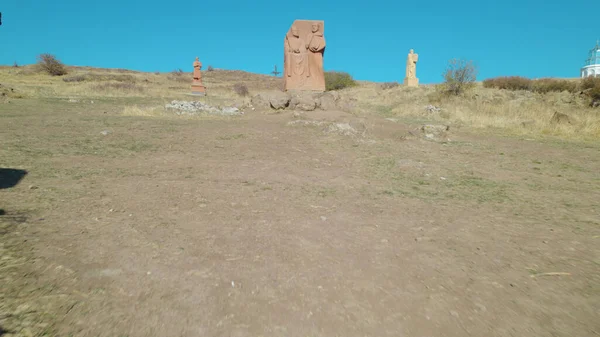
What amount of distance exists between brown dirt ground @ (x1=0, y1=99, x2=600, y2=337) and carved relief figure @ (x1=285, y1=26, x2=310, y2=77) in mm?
7384

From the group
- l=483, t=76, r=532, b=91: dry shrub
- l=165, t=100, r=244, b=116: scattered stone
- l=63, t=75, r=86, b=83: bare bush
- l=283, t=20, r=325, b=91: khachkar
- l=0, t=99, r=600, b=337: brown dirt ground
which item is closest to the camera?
l=0, t=99, r=600, b=337: brown dirt ground

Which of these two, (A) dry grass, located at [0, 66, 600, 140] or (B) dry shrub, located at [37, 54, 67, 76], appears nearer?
(A) dry grass, located at [0, 66, 600, 140]

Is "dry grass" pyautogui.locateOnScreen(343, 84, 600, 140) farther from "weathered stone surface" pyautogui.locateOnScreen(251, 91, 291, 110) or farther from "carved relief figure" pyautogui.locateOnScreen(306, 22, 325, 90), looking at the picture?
"weathered stone surface" pyautogui.locateOnScreen(251, 91, 291, 110)

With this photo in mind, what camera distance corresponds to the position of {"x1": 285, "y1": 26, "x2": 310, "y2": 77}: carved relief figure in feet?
37.9

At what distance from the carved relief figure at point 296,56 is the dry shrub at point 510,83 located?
15.6 metres

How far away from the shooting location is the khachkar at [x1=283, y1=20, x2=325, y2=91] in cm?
1152

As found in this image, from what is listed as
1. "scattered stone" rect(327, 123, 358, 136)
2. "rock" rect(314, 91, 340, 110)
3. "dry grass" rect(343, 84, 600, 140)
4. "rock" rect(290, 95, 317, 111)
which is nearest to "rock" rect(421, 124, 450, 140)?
"scattered stone" rect(327, 123, 358, 136)

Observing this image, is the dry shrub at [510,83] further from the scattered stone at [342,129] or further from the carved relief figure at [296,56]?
the scattered stone at [342,129]

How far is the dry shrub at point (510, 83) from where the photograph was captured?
811 inches

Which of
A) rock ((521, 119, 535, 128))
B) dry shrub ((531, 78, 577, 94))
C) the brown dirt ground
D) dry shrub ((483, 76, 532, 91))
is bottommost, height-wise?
the brown dirt ground

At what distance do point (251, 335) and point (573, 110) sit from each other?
56.3 ft

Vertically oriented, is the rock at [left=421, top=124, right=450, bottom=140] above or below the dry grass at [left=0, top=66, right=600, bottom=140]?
below

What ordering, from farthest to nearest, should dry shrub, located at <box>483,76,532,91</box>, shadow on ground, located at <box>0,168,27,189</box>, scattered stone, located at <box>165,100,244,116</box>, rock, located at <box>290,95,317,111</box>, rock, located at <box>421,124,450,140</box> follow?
dry shrub, located at <box>483,76,532,91</box>, scattered stone, located at <box>165,100,244,116</box>, rock, located at <box>290,95,317,111</box>, rock, located at <box>421,124,450,140</box>, shadow on ground, located at <box>0,168,27,189</box>

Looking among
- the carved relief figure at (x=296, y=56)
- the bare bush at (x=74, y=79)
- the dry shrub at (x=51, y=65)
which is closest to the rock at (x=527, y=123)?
the carved relief figure at (x=296, y=56)
